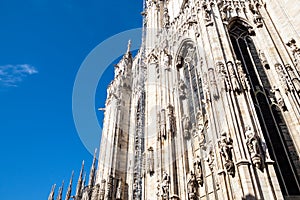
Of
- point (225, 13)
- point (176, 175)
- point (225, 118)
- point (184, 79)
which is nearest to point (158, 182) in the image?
point (176, 175)

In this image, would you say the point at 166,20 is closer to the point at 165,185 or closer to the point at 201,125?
the point at 201,125

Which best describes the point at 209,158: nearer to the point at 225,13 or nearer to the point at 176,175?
the point at 176,175

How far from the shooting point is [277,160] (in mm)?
7949

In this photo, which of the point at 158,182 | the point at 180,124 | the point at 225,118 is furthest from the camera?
the point at 180,124

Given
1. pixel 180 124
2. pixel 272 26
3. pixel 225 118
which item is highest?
pixel 272 26

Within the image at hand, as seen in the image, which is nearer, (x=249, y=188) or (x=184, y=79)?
(x=249, y=188)

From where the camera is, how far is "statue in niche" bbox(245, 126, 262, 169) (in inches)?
263

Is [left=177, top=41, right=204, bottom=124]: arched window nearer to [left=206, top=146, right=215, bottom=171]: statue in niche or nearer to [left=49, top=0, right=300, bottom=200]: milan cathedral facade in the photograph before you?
[left=49, top=0, right=300, bottom=200]: milan cathedral facade

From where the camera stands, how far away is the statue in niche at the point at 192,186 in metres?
8.53

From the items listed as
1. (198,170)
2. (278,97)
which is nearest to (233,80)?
(278,97)

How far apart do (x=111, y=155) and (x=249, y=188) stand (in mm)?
11565

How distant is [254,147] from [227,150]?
729 mm

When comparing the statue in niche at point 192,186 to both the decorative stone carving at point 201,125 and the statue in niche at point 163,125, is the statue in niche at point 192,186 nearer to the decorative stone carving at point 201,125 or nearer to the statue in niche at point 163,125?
the decorative stone carving at point 201,125

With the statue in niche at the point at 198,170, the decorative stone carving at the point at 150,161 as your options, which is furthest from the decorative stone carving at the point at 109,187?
the statue in niche at the point at 198,170
